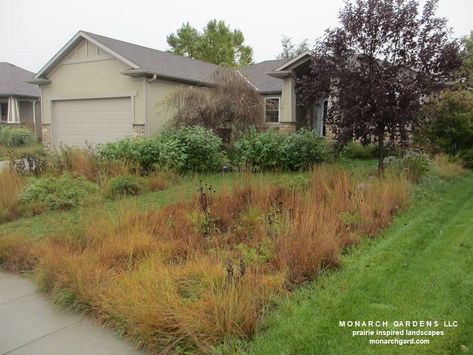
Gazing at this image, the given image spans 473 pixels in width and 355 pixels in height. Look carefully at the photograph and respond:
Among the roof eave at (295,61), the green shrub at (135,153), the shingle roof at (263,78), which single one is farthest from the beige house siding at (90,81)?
the shingle roof at (263,78)

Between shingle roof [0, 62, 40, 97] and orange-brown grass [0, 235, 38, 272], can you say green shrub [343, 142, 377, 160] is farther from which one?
shingle roof [0, 62, 40, 97]

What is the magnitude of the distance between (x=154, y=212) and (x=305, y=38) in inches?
1630

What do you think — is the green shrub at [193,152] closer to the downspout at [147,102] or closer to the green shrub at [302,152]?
the green shrub at [302,152]

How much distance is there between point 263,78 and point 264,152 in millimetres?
10237

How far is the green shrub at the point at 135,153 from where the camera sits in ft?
36.9

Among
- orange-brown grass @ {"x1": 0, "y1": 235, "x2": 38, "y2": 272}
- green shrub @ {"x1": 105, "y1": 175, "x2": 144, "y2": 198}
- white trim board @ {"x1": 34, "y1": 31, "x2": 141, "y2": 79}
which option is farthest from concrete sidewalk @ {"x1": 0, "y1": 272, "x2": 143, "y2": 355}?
white trim board @ {"x1": 34, "y1": 31, "x2": 141, "y2": 79}

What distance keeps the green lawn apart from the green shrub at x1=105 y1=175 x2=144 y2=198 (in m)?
5.44

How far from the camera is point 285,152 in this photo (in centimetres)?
1182

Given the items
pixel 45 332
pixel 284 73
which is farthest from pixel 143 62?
pixel 45 332

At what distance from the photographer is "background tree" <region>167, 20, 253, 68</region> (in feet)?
126

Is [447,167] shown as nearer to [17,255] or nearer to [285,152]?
[285,152]

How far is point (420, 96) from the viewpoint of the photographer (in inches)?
355

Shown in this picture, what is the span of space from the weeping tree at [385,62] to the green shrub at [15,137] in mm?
18427

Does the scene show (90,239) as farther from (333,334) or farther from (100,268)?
(333,334)
